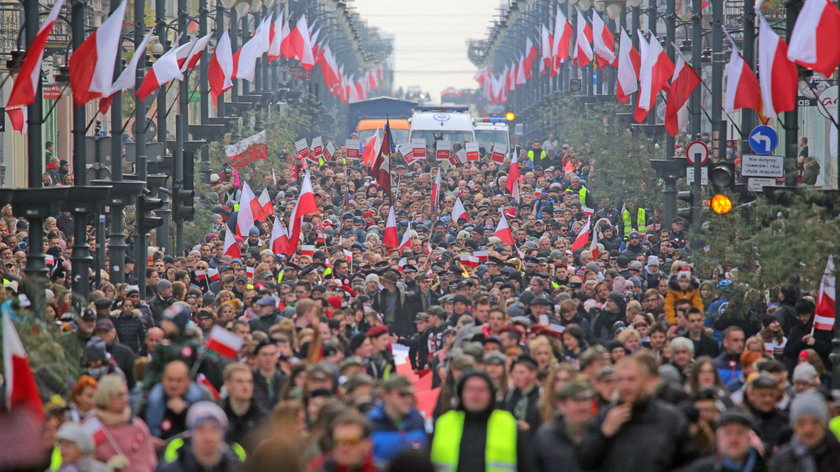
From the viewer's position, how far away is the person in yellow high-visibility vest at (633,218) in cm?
3462

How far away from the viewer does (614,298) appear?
1891 centimetres

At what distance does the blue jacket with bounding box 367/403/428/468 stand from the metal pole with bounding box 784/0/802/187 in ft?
33.8

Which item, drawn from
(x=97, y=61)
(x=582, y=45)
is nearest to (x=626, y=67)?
(x=582, y=45)

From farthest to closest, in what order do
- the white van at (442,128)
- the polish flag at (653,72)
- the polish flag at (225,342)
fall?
1. the white van at (442,128)
2. the polish flag at (653,72)
3. the polish flag at (225,342)

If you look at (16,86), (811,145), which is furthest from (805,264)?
(811,145)

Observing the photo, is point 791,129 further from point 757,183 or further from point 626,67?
point 626,67

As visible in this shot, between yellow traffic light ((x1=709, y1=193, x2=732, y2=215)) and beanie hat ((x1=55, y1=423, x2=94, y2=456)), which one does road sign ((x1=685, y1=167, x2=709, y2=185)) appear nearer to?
yellow traffic light ((x1=709, y1=193, x2=732, y2=215))

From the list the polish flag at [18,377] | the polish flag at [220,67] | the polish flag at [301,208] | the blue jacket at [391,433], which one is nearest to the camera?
the blue jacket at [391,433]

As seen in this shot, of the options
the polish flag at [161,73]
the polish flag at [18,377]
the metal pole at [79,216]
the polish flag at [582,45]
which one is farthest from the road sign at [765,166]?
the polish flag at [582,45]

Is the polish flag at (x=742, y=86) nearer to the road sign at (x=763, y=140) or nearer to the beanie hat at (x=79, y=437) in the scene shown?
the road sign at (x=763, y=140)

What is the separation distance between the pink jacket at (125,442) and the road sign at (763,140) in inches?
578

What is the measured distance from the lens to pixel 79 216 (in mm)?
21359

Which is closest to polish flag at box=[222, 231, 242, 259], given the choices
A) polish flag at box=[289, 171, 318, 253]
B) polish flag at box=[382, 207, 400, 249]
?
polish flag at box=[289, 171, 318, 253]

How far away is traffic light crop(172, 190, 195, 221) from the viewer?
27.3 m
